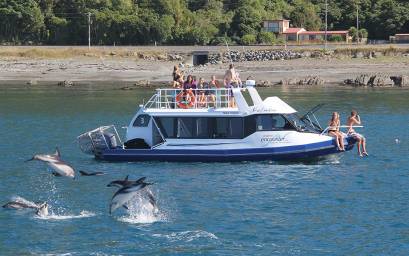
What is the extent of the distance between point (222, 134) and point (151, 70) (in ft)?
177

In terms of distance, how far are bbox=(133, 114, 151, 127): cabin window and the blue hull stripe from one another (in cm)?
117

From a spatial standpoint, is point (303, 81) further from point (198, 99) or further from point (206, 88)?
point (198, 99)

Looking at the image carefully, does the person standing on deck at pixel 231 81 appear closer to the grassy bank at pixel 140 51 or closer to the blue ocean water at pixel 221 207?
the blue ocean water at pixel 221 207

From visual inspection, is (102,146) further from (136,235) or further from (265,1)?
(265,1)

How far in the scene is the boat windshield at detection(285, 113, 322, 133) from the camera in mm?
35378

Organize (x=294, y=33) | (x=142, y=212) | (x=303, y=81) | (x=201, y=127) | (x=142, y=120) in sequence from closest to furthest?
(x=142, y=212) < (x=201, y=127) < (x=142, y=120) < (x=303, y=81) < (x=294, y=33)

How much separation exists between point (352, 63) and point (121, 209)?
208 feet

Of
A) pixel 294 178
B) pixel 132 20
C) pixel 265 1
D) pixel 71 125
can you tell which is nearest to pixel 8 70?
pixel 132 20

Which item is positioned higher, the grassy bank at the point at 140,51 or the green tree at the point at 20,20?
the green tree at the point at 20,20

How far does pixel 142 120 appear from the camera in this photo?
3688 cm

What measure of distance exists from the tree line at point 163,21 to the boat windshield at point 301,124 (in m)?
79.2

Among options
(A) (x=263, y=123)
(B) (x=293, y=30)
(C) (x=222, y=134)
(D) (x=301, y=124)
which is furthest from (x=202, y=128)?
(B) (x=293, y=30)

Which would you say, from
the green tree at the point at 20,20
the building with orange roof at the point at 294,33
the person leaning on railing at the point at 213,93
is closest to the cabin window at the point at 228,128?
the person leaning on railing at the point at 213,93

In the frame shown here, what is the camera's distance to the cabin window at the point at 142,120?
36.7 metres
